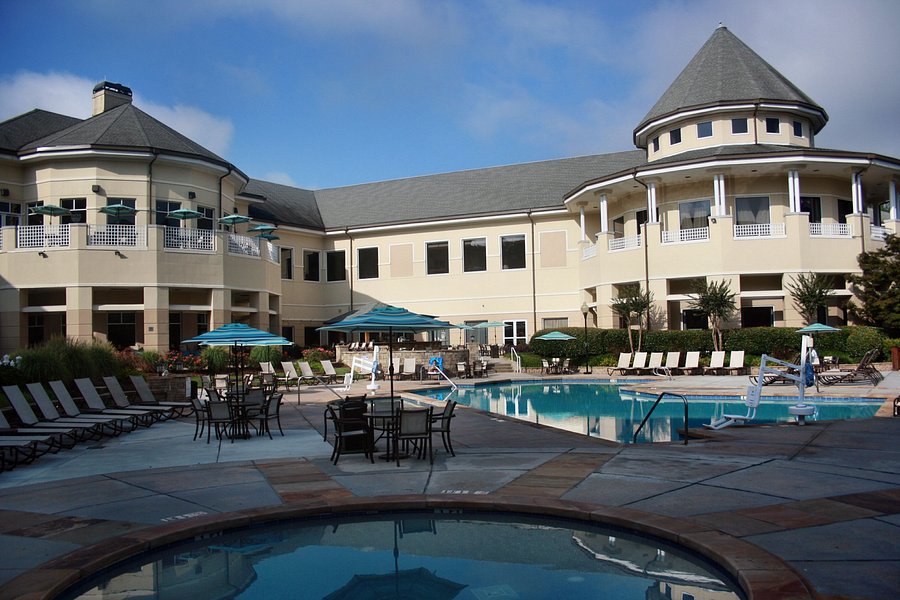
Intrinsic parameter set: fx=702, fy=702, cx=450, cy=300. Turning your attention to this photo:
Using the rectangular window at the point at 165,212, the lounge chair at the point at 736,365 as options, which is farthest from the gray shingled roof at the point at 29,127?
the lounge chair at the point at 736,365

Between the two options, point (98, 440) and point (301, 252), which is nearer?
point (98, 440)

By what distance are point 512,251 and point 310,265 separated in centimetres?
Answer: 1159

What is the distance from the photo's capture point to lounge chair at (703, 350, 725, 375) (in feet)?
85.8

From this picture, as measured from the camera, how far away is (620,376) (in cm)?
2761

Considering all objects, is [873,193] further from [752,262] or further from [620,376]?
[620,376]

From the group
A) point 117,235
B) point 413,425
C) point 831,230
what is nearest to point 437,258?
point 117,235

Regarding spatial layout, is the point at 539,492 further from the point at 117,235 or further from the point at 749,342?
the point at 117,235

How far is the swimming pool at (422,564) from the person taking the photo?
5.58m

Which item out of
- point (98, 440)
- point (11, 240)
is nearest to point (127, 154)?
point (11, 240)

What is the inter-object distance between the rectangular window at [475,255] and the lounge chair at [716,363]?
45.0ft

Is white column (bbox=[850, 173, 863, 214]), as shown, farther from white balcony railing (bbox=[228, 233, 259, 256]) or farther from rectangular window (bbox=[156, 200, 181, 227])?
rectangular window (bbox=[156, 200, 181, 227])

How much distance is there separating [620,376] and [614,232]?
27.1 ft

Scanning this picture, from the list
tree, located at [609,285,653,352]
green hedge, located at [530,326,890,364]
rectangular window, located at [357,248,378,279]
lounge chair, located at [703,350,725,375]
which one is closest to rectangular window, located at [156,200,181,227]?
rectangular window, located at [357,248,378,279]

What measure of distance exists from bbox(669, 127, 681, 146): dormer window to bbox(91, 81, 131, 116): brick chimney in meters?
26.9
